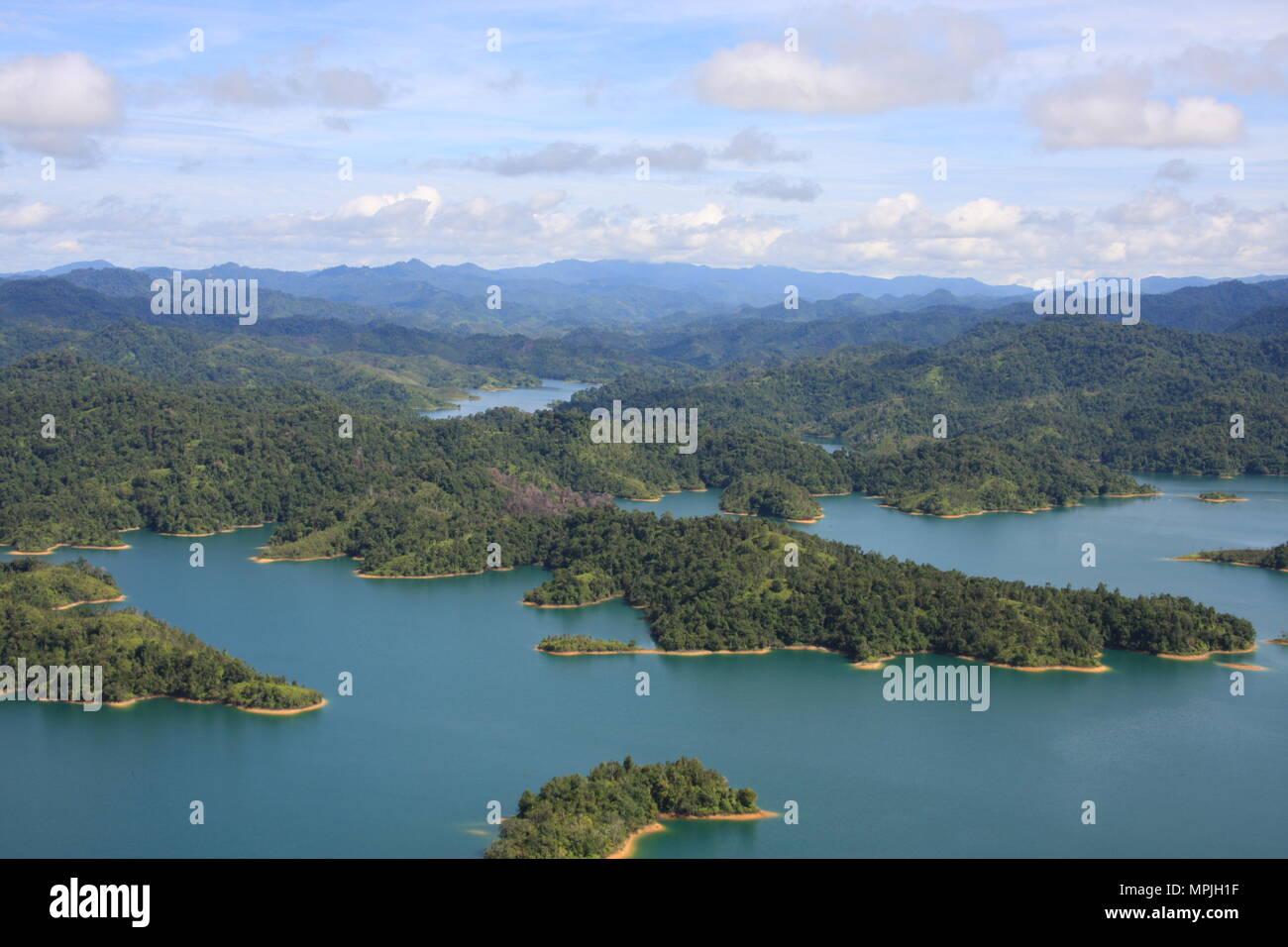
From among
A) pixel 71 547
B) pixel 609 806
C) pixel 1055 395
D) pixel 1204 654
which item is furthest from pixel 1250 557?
pixel 1055 395

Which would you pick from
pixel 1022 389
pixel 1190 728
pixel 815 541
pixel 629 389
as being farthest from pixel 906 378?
pixel 1190 728

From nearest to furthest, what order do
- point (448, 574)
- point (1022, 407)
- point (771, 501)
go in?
1. point (448, 574)
2. point (771, 501)
3. point (1022, 407)

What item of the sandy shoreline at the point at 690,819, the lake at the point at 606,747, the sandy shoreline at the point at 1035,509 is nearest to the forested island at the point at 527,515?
the lake at the point at 606,747

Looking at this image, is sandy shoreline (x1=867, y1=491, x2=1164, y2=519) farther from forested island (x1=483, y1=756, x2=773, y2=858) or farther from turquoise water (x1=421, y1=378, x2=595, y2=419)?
turquoise water (x1=421, y1=378, x2=595, y2=419)

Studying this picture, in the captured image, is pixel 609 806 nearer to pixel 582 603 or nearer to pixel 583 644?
pixel 583 644

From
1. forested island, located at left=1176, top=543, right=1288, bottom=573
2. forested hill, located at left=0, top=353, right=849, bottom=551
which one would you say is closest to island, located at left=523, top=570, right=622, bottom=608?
forested hill, located at left=0, top=353, right=849, bottom=551
